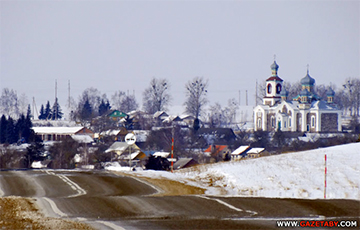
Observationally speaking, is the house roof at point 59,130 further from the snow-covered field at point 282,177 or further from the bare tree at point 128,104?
the snow-covered field at point 282,177

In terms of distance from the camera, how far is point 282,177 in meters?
24.2

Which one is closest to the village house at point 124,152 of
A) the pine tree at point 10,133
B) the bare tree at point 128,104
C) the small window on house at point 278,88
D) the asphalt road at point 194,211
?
the pine tree at point 10,133

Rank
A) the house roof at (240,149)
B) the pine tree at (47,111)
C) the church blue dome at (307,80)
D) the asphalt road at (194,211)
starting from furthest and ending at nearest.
→ the pine tree at (47,111) → the church blue dome at (307,80) → the house roof at (240,149) → the asphalt road at (194,211)

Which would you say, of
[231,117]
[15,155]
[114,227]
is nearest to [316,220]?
[114,227]

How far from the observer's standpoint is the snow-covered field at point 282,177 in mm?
21922

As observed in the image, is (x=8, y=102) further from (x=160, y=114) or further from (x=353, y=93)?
(x=353, y=93)

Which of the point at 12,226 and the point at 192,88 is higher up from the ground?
the point at 192,88

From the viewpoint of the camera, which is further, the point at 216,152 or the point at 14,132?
the point at 14,132

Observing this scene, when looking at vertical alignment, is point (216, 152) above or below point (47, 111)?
below

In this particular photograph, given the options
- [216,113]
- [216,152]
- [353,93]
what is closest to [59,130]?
[216,152]

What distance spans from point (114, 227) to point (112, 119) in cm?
13224

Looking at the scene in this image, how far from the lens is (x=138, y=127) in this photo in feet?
437

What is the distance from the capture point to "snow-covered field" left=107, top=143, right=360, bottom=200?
863 inches

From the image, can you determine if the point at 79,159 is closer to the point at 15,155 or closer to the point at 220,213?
the point at 15,155
